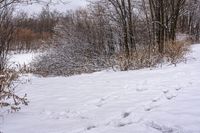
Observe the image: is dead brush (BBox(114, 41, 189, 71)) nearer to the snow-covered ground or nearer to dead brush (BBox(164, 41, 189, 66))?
dead brush (BBox(164, 41, 189, 66))

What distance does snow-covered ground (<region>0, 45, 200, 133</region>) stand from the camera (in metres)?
5.06

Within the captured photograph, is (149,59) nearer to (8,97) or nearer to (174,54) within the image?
(174,54)

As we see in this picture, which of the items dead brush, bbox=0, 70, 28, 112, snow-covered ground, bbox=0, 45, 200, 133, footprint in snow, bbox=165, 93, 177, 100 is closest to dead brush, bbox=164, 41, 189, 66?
snow-covered ground, bbox=0, 45, 200, 133

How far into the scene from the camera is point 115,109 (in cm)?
611

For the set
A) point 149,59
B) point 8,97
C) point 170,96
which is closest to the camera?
point 8,97

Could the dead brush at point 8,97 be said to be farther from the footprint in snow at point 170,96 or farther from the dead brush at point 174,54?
the dead brush at point 174,54

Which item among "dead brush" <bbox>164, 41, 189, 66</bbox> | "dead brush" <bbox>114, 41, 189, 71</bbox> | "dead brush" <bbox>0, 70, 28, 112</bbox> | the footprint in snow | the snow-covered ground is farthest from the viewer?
"dead brush" <bbox>164, 41, 189, 66</bbox>

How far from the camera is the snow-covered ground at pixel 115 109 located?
16.6 ft

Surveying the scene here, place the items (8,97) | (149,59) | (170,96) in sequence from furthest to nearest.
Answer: (149,59) < (170,96) < (8,97)

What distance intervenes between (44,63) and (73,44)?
247 cm

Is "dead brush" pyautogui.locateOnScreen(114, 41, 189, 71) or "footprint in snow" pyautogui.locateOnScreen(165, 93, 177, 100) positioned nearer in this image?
"footprint in snow" pyautogui.locateOnScreen(165, 93, 177, 100)

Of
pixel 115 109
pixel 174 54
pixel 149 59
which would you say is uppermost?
pixel 174 54

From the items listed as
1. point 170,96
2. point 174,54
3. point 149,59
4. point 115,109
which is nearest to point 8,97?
point 115,109

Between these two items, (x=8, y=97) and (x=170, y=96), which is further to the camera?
(x=170, y=96)
